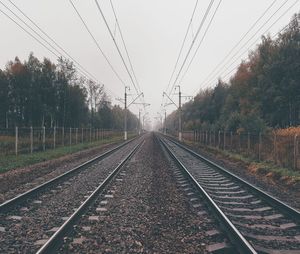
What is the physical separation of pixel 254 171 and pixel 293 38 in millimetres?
39463

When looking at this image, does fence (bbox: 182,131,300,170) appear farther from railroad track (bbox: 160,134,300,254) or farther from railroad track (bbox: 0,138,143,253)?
railroad track (bbox: 0,138,143,253)

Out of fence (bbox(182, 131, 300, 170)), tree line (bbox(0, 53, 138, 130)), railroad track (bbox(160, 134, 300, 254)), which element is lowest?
railroad track (bbox(160, 134, 300, 254))

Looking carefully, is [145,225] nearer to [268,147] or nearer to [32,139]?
[268,147]

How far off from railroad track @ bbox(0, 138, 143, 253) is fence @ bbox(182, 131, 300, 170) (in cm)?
921

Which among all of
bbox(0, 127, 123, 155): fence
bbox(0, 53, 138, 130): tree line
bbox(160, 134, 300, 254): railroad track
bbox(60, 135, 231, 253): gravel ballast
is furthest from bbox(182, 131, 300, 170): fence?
bbox(0, 53, 138, 130): tree line

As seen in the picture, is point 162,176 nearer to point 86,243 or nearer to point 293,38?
point 86,243

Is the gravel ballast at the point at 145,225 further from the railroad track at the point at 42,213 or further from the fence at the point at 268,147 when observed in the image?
the fence at the point at 268,147

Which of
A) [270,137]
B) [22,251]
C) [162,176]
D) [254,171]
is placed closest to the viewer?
[22,251]

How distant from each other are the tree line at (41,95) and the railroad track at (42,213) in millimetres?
60353

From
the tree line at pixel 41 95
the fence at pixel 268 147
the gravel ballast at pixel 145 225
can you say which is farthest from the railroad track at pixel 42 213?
the tree line at pixel 41 95

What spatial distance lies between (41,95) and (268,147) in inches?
2416

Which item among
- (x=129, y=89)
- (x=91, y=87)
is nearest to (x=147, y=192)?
(x=129, y=89)

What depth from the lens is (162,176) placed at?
14969mm

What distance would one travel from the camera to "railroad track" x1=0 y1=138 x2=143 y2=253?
6109mm
